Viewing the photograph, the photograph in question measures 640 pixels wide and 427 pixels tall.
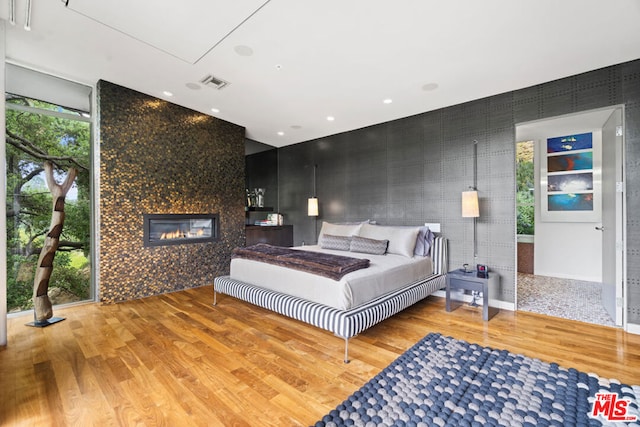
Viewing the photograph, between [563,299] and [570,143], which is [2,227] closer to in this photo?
[563,299]

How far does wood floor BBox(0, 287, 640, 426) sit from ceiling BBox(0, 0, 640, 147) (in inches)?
111

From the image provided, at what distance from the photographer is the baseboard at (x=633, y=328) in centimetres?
275

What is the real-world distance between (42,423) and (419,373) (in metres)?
2.40

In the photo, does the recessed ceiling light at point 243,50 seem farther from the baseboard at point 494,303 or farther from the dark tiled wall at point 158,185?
the baseboard at point 494,303

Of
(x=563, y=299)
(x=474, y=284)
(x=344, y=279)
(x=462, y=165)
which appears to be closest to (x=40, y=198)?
(x=344, y=279)

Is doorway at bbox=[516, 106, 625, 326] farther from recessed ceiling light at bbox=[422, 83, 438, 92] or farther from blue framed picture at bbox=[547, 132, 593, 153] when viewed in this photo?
recessed ceiling light at bbox=[422, 83, 438, 92]

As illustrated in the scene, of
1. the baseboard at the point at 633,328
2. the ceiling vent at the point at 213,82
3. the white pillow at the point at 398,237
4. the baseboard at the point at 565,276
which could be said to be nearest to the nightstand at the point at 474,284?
the white pillow at the point at 398,237

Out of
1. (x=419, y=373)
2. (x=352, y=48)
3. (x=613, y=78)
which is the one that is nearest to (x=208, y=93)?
(x=352, y=48)

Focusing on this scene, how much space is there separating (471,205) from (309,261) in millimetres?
2257

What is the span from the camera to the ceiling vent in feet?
11.1

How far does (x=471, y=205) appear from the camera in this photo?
3535 mm

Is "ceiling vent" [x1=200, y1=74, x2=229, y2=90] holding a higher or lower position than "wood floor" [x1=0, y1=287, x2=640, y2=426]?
higher

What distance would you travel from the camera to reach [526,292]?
4.19m

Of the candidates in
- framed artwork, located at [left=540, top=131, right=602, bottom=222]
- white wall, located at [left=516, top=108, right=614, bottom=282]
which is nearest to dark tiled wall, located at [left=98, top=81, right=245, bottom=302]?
white wall, located at [left=516, top=108, right=614, bottom=282]
